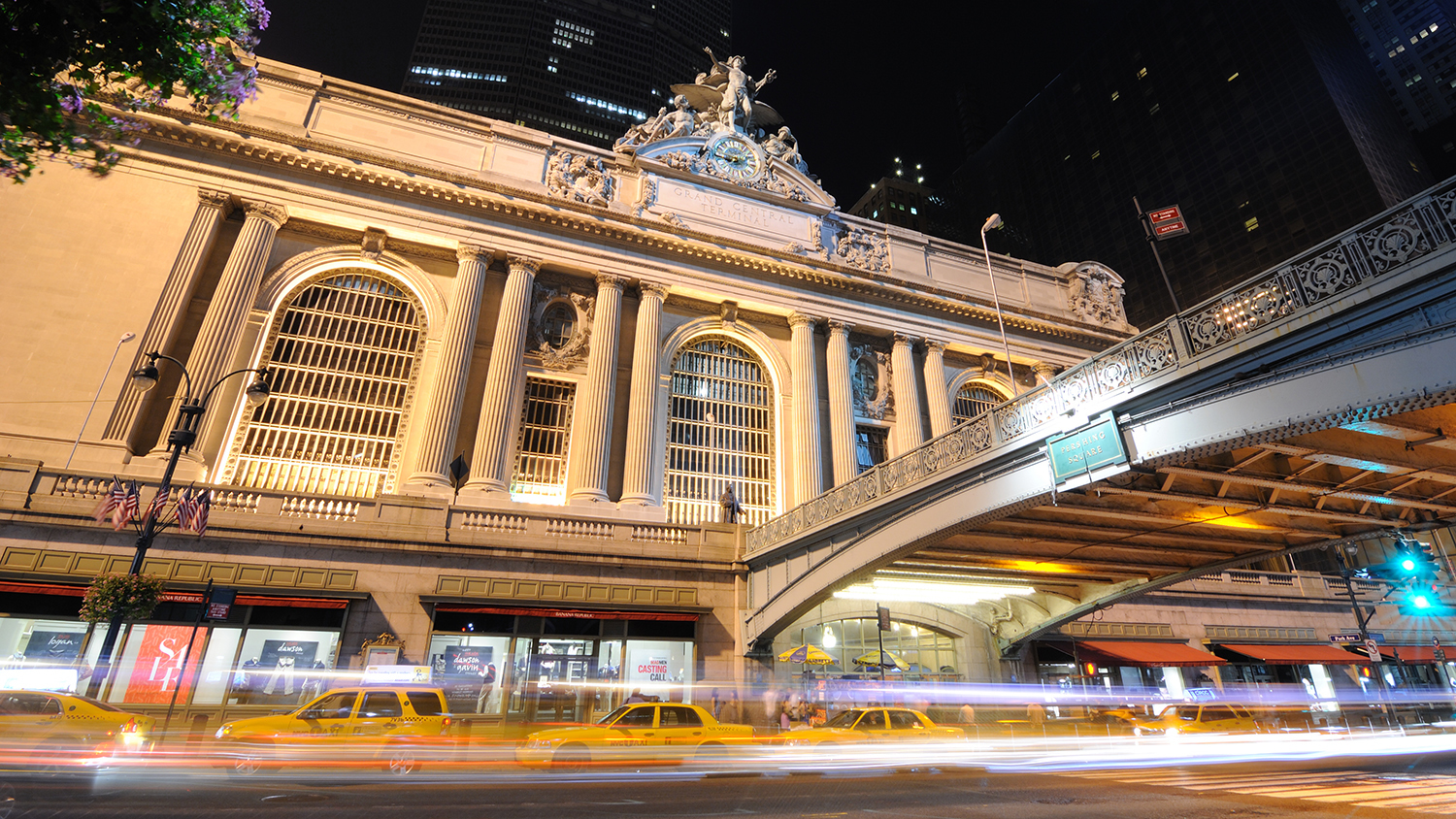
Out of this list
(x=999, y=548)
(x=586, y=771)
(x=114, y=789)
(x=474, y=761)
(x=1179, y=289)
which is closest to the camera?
(x=114, y=789)

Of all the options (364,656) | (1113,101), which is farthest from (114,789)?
(1113,101)

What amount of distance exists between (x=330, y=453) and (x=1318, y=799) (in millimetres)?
27535

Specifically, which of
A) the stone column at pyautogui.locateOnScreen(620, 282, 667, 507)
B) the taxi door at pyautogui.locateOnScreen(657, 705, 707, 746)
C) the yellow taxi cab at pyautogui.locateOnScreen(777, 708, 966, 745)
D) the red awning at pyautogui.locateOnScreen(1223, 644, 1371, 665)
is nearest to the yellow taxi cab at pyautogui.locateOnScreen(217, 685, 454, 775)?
the taxi door at pyautogui.locateOnScreen(657, 705, 707, 746)

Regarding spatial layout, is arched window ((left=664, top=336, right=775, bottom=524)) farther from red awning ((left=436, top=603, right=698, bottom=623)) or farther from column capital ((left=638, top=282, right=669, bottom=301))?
red awning ((left=436, top=603, right=698, bottom=623))

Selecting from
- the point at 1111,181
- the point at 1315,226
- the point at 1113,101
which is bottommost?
the point at 1315,226

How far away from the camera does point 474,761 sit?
12.2 metres

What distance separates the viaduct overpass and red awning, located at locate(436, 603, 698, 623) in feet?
8.05

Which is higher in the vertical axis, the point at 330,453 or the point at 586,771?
the point at 330,453

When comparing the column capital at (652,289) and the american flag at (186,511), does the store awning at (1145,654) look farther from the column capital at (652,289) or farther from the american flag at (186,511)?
the american flag at (186,511)

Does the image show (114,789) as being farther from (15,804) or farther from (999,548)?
(999,548)

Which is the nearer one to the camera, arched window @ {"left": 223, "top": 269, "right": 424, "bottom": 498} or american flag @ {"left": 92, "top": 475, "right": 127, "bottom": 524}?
american flag @ {"left": 92, "top": 475, "right": 127, "bottom": 524}

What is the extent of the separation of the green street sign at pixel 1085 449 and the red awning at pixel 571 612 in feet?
42.3

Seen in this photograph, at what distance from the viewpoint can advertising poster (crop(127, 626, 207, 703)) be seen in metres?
16.1

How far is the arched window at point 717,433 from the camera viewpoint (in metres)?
27.7
